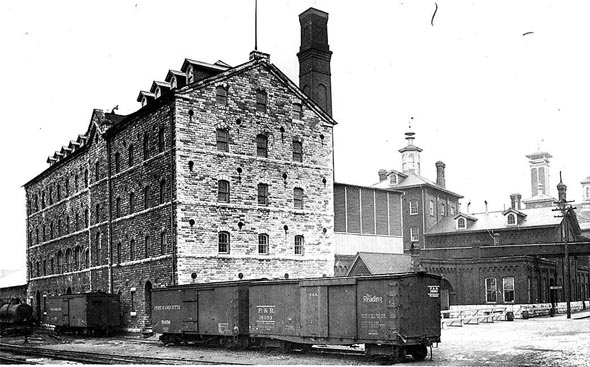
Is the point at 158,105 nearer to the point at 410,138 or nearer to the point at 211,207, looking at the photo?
the point at 211,207

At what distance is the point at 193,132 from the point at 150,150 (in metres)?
3.33

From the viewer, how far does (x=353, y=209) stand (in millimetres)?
46906

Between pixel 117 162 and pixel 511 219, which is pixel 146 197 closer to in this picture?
pixel 117 162

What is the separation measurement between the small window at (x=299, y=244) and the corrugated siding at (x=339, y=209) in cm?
861

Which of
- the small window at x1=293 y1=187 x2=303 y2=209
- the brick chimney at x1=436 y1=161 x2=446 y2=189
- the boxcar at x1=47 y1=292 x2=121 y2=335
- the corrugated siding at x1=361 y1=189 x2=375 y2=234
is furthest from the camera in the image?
the brick chimney at x1=436 y1=161 x2=446 y2=189

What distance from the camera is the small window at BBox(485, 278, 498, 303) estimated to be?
44844 mm

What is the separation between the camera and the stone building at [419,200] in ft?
207

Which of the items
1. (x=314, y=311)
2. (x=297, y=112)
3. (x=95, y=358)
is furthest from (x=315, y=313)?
(x=297, y=112)

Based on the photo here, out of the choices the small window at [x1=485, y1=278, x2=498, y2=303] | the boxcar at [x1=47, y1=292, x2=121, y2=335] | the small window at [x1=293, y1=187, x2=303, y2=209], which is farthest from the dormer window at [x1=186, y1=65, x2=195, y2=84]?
the small window at [x1=485, y1=278, x2=498, y2=303]

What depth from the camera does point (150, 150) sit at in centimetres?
3516

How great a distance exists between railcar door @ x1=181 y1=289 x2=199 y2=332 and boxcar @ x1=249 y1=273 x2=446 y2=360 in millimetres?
3851

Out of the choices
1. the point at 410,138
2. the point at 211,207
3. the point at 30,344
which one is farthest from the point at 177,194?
the point at 410,138

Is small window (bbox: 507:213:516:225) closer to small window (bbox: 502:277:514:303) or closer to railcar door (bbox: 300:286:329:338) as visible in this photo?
small window (bbox: 502:277:514:303)

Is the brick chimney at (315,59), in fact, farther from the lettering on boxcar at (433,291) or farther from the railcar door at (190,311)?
the lettering on boxcar at (433,291)
